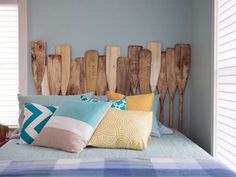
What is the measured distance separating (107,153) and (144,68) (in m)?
1.32

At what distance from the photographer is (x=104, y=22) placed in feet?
10.2

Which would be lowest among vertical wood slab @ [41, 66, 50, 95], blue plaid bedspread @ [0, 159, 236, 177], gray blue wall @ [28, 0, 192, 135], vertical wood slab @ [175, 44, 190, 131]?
blue plaid bedspread @ [0, 159, 236, 177]

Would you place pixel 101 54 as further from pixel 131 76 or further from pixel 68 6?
pixel 68 6

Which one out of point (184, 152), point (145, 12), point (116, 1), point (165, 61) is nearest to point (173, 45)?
point (165, 61)

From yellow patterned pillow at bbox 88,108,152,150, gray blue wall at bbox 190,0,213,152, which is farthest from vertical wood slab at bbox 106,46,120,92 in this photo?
yellow patterned pillow at bbox 88,108,152,150

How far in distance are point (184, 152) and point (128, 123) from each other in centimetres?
44

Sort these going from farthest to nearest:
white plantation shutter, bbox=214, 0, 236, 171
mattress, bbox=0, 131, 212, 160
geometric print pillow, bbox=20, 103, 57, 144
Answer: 1. geometric print pillow, bbox=20, 103, 57, 144
2. white plantation shutter, bbox=214, 0, 236, 171
3. mattress, bbox=0, 131, 212, 160

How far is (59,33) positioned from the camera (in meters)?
3.11

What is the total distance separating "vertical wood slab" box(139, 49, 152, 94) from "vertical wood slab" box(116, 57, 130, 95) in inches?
5.3

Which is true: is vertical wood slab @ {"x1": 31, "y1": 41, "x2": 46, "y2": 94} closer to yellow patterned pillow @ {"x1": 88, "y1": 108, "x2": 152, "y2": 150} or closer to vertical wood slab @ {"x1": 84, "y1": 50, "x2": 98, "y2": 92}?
vertical wood slab @ {"x1": 84, "y1": 50, "x2": 98, "y2": 92}

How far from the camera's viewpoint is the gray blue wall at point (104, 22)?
10.2 ft

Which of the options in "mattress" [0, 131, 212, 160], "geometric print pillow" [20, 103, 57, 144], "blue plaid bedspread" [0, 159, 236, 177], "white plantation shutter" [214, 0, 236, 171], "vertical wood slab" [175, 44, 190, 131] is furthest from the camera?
"vertical wood slab" [175, 44, 190, 131]

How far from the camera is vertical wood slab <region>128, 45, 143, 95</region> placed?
10.1 ft

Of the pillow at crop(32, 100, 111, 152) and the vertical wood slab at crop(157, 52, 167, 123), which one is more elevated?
the vertical wood slab at crop(157, 52, 167, 123)
